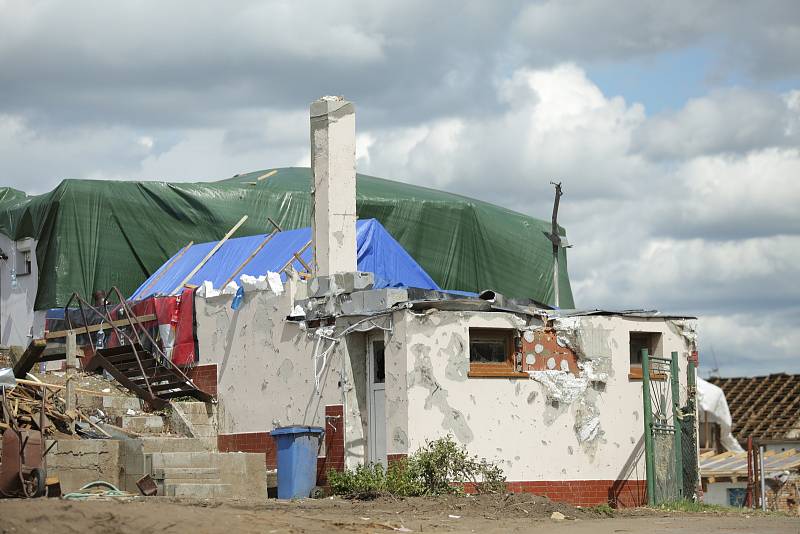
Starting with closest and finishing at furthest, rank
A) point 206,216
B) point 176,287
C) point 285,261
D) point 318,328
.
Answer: point 318,328
point 285,261
point 176,287
point 206,216

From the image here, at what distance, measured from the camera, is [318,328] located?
19.0 m

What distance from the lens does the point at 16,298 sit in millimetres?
29672

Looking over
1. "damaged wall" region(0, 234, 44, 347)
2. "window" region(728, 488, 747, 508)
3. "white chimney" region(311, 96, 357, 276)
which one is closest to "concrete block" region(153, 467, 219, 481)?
"white chimney" region(311, 96, 357, 276)

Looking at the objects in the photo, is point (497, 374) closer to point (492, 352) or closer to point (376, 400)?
point (492, 352)

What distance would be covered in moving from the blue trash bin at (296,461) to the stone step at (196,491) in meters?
1.01

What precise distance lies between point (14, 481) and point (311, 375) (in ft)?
16.7

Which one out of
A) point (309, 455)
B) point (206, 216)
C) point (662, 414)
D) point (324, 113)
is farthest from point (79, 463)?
point (206, 216)

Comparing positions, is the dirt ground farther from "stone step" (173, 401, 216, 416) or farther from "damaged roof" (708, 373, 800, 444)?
"damaged roof" (708, 373, 800, 444)

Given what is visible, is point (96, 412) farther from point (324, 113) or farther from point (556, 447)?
point (556, 447)

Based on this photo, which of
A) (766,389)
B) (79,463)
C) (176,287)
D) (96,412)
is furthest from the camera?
(766,389)

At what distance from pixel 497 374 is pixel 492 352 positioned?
0.47 metres

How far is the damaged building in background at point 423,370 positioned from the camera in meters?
17.7

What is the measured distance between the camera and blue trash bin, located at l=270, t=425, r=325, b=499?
17969 millimetres

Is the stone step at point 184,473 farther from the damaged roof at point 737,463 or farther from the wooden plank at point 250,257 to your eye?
the damaged roof at point 737,463
